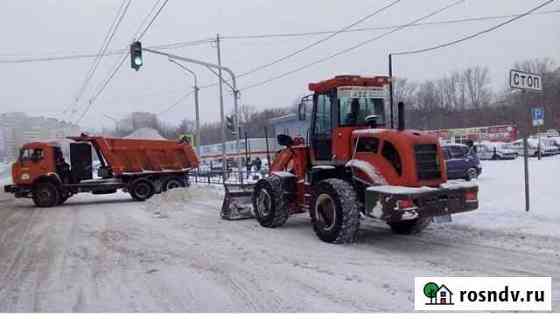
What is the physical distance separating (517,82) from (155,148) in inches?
583

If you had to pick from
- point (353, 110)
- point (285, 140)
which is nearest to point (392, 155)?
point (353, 110)

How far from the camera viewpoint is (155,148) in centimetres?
2133

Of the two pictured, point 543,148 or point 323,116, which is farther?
point 543,148

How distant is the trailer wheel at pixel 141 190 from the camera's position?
20281 mm

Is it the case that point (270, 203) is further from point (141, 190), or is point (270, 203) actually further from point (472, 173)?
point (472, 173)

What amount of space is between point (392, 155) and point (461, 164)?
1351 centimetres

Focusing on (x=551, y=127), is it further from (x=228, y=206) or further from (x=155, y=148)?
(x=228, y=206)

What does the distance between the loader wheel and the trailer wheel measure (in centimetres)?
993

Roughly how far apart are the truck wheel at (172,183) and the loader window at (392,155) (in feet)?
46.0

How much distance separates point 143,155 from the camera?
2098cm

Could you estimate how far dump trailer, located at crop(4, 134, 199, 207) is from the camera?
1941 cm

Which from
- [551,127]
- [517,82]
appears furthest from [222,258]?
[551,127]

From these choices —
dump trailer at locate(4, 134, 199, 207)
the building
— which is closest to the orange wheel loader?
dump trailer at locate(4, 134, 199, 207)

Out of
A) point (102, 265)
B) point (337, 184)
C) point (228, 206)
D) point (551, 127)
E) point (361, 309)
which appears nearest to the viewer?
point (361, 309)
